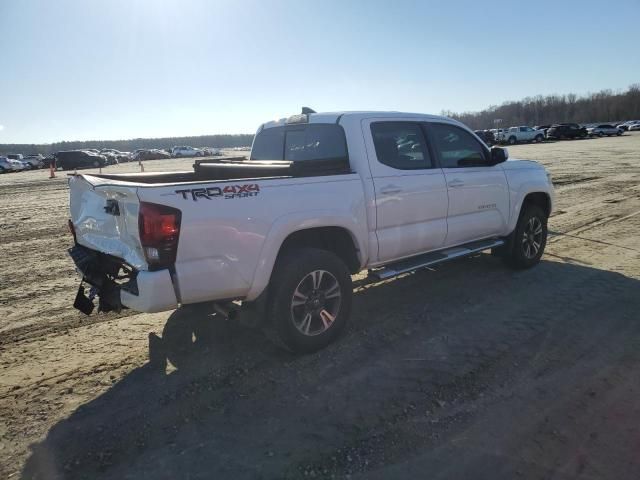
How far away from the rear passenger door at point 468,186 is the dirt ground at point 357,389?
0.70m

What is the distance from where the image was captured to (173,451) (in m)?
2.75

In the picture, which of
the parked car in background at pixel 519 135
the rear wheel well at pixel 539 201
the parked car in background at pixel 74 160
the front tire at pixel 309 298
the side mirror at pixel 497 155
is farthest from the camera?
the parked car in background at pixel 519 135

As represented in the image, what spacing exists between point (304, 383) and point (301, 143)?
2.51 m

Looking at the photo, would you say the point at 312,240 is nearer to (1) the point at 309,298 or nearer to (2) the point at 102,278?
(1) the point at 309,298

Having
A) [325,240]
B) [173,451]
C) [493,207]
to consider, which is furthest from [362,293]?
[173,451]

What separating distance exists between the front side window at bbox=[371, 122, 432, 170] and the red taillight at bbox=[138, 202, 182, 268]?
2122 mm

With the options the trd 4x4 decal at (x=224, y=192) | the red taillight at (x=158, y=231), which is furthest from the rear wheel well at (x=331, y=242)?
the red taillight at (x=158, y=231)

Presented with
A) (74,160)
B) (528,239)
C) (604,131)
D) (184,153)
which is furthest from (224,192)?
(184,153)

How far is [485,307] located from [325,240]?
1.90 m

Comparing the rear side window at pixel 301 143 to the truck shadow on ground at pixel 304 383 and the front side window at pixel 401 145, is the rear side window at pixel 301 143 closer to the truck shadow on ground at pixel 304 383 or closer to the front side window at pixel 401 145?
the front side window at pixel 401 145

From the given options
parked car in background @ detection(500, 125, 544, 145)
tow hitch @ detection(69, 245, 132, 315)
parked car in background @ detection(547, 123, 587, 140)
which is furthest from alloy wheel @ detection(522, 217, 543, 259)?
parked car in background @ detection(547, 123, 587, 140)

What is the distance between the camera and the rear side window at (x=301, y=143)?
4.43m

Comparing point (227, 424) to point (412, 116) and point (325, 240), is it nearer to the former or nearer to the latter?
point (325, 240)

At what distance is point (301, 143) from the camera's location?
15.9 feet
